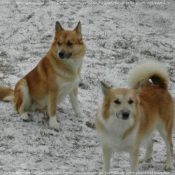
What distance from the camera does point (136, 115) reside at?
423cm

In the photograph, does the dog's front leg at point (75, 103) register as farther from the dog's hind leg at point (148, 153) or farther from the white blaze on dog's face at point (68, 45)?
the dog's hind leg at point (148, 153)

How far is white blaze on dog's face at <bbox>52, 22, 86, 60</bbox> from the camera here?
5867mm

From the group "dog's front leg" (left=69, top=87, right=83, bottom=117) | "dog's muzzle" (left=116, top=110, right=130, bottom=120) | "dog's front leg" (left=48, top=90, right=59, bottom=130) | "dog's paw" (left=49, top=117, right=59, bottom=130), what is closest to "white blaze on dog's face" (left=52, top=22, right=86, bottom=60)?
"dog's front leg" (left=48, top=90, right=59, bottom=130)

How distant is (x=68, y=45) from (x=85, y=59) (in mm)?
3341

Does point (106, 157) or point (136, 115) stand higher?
point (136, 115)

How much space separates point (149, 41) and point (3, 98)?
5.28 m

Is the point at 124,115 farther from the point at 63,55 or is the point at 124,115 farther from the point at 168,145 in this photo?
the point at 63,55

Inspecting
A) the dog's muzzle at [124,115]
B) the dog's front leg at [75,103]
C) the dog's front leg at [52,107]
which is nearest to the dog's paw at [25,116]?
the dog's front leg at [52,107]

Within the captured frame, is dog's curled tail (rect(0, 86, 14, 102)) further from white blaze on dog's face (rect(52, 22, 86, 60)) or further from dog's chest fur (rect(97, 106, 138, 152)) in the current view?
dog's chest fur (rect(97, 106, 138, 152))

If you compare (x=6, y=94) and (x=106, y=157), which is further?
(x=6, y=94)

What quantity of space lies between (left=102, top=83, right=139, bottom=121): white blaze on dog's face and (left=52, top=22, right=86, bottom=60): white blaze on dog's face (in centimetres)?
180

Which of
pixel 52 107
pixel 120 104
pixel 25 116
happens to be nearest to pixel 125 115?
pixel 120 104

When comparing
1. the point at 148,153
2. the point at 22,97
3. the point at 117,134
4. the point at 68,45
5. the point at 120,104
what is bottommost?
the point at 148,153

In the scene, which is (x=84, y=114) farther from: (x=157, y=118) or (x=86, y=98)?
(x=157, y=118)
